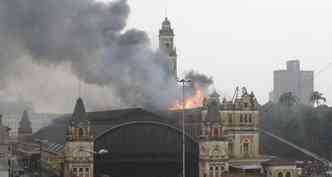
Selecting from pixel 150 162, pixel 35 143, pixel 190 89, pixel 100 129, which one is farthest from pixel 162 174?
pixel 35 143

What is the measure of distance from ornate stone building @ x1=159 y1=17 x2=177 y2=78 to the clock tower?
187 feet

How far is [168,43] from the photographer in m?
151

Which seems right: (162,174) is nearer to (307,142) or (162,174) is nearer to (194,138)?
(194,138)

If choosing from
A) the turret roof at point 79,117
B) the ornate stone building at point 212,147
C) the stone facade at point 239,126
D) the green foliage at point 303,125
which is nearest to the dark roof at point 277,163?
the stone facade at point 239,126

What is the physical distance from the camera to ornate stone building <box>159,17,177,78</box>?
15012cm

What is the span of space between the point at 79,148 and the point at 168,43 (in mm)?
62369

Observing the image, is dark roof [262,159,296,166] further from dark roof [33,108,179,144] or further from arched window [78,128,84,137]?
arched window [78,128,84,137]

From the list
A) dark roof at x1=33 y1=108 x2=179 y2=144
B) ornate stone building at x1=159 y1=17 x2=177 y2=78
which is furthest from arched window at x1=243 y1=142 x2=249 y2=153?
ornate stone building at x1=159 y1=17 x2=177 y2=78

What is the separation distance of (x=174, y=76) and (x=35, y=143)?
114 feet

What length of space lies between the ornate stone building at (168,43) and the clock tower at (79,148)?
187ft

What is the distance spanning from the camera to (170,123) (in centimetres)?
10275

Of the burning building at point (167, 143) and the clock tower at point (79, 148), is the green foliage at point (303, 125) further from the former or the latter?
the clock tower at point (79, 148)

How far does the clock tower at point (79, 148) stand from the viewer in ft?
305

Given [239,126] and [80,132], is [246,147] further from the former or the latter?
[80,132]
